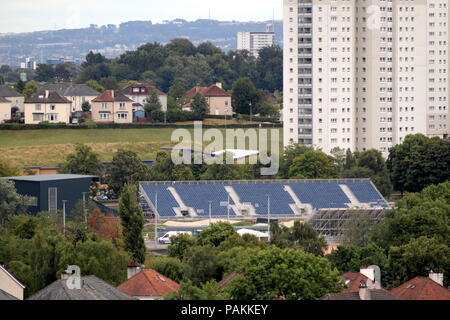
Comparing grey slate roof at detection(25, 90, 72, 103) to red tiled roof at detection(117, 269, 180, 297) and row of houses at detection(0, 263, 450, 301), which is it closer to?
row of houses at detection(0, 263, 450, 301)

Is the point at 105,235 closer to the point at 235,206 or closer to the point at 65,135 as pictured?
the point at 235,206

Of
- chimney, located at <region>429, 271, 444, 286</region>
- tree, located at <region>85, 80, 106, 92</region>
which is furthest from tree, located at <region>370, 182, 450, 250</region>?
tree, located at <region>85, 80, 106, 92</region>

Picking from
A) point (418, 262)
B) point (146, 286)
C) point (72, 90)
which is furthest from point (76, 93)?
point (146, 286)

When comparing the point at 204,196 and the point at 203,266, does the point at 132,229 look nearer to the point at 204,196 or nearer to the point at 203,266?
the point at 203,266

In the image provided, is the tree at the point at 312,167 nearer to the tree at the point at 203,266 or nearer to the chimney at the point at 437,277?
the tree at the point at 203,266

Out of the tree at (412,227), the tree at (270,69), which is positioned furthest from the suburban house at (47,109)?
the tree at (412,227)

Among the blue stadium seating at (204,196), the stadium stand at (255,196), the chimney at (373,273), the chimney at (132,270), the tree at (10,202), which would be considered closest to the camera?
the chimney at (373,273)
